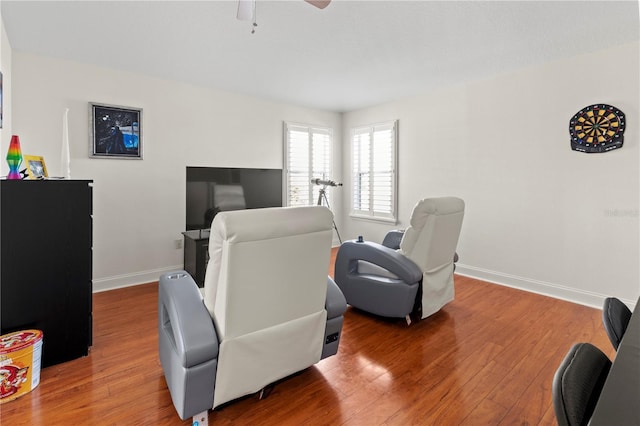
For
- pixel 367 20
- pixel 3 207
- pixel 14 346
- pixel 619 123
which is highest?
pixel 367 20

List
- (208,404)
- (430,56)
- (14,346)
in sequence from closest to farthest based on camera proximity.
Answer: (208,404), (14,346), (430,56)

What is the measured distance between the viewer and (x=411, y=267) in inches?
105

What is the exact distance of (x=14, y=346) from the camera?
1.81m

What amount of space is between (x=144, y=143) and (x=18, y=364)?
8.91ft

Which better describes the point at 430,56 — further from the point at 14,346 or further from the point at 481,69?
the point at 14,346

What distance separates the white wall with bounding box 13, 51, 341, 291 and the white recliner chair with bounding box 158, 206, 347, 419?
2.45 m

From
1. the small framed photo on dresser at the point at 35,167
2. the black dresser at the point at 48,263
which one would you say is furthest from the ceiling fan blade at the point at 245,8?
the small framed photo on dresser at the point at 35,167

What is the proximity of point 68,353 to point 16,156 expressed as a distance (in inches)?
52.5

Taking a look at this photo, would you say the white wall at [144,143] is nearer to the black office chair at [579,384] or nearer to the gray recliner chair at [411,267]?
the gray recliner chair at [411,267]

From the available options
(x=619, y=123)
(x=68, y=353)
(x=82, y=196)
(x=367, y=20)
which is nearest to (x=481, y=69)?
(x=619, y=123)

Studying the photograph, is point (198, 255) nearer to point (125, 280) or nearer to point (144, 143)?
point (125, 280)

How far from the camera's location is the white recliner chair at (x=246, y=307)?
147 centimetres

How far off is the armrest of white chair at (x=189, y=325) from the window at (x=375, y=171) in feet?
13.1

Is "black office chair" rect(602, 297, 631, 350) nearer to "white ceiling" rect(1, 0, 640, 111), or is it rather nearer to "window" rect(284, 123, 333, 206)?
"white ceiling" rect(1, 0, 640, 111)
